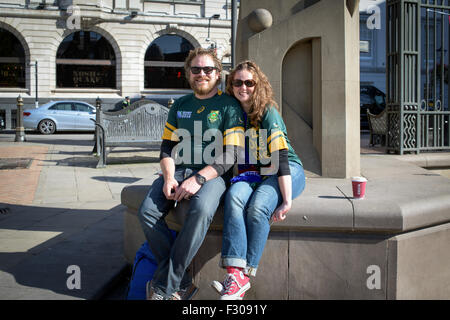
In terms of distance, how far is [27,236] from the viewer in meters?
4.73

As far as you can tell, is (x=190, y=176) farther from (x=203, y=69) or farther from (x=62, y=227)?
(x=62, y=227)

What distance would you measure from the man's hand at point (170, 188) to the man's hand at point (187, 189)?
43mm

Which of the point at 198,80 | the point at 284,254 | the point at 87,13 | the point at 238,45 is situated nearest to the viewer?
the point at 284,254

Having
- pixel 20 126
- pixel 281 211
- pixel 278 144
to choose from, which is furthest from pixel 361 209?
pixel 20 126

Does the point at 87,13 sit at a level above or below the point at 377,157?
above

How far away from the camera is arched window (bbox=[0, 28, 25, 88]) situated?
1011 inches

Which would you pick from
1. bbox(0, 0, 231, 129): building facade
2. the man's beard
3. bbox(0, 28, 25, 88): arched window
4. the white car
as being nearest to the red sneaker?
the man's beard

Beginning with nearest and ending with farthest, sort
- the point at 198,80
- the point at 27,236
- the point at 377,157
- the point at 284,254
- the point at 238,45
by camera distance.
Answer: the point at 284,254 < the point at 198,80 < the point at 27,236 < the point at 238,45 < the point at 377,157

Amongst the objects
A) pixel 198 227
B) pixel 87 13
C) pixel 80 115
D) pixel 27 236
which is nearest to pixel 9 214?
pixel 27 236

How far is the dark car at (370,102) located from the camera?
69.4 ft

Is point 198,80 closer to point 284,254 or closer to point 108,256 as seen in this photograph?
point 284,254

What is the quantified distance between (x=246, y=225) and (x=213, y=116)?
0.83 m

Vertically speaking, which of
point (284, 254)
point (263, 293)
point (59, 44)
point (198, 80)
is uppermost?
point (59, 44)

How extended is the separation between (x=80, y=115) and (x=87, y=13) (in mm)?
8334
